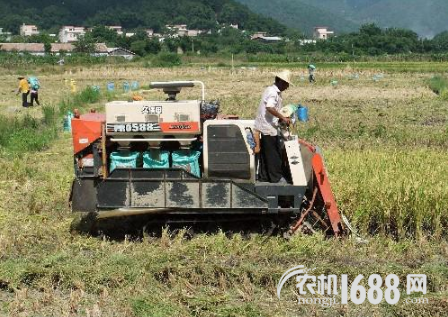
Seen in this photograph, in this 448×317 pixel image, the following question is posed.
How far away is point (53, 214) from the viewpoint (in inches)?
333

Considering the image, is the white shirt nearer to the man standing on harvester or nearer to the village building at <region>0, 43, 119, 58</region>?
the man standing on harvester

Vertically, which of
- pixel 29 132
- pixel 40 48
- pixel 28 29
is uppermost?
pixel 28 29

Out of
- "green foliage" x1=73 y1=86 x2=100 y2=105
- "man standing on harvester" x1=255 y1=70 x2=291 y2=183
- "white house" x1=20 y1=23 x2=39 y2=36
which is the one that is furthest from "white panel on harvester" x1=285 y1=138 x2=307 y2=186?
"white house" x1=20 y1=23 x2=39 y2=36

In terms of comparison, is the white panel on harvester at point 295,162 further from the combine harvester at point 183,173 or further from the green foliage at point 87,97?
the green foliage at point 87,97

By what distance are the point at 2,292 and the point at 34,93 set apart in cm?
1719

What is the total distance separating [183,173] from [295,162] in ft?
4.40

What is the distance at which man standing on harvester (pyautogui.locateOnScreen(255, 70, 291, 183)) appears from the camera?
7.20m

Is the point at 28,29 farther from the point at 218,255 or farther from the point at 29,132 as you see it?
the point at 218,255

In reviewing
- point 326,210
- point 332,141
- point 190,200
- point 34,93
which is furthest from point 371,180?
point 34,93

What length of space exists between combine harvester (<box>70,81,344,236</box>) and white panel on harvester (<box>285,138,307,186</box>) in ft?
0.04

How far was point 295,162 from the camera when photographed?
23.9 feet

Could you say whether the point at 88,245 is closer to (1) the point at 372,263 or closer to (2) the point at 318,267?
(2) the point at 318,267

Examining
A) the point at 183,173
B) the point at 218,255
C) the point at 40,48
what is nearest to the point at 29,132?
the point at 183,173

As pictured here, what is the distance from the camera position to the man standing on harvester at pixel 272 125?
7199 mm
